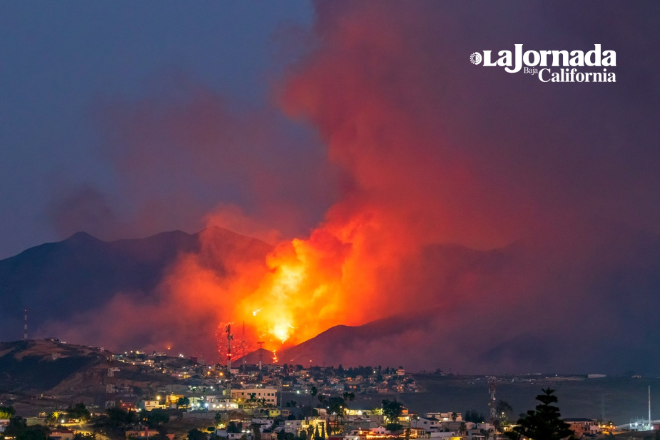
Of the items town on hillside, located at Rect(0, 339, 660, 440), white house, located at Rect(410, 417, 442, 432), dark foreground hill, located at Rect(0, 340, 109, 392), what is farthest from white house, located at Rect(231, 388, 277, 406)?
white house, located at Rect(410, 417, 442, 432)

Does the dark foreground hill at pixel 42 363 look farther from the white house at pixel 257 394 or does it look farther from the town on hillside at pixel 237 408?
the white house at pixel 257 394

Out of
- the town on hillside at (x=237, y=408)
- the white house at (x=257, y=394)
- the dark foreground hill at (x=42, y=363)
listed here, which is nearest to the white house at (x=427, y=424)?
the town on hillside at (x=237, y=408)

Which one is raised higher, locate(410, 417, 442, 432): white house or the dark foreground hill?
the dark foreground hill

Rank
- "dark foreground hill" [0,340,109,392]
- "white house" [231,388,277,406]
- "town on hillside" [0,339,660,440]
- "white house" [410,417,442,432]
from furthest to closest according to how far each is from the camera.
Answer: "dark foreground hill" [0,340,109,392] < "white house" [231,388,277,406] < "white house" [410,417,442,432] < "town on hillside" [0,339,660,440]

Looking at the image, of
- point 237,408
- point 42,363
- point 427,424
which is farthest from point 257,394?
point 42,363

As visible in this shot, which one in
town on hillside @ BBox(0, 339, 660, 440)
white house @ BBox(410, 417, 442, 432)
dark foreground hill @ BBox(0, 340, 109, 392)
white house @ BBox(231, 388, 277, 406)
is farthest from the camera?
dark foreground hill @ BBox(0, 340, 109, 392)

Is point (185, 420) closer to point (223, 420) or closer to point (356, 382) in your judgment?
point (223, 420)

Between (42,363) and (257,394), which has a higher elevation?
(42,363)

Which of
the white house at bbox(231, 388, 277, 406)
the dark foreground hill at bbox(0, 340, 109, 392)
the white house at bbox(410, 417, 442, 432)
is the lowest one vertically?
the white house at bbox(410, 417, 442, 432)

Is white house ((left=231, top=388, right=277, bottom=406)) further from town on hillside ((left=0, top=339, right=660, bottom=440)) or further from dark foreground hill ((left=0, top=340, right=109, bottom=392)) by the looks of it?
dark foreground hill ((left=0, top=340, right=109, bottom=392))

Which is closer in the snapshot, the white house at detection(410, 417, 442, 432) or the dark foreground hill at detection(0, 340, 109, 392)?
the white house at detection(410, 417, 442, 432)

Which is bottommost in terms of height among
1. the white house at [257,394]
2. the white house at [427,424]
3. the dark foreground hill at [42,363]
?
the white house at [427,424]

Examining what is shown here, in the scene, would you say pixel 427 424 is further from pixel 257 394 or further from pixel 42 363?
pixel 42 363

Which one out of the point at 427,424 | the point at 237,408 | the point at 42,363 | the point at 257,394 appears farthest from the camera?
the point at 42,363
